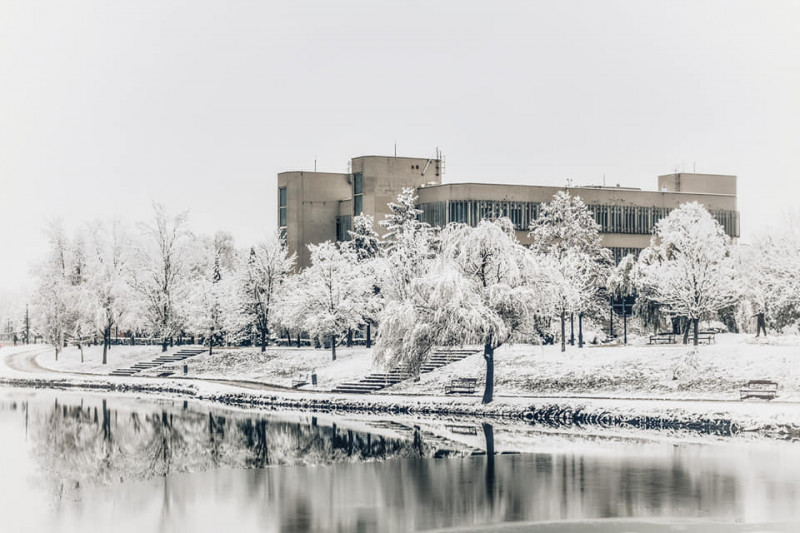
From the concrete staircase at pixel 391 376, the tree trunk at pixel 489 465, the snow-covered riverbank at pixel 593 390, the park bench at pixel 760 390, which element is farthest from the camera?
the concrete staircase at pixel 391 376

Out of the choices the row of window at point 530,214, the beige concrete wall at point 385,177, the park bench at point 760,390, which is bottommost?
the park bench at point 760,390

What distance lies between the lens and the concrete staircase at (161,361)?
297 ft

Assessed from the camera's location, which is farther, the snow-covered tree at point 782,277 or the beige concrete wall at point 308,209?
the beige concrete wall at point 308,209

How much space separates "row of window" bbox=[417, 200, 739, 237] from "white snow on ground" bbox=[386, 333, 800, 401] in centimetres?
4281

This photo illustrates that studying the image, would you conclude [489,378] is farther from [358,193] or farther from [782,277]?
[358,193]

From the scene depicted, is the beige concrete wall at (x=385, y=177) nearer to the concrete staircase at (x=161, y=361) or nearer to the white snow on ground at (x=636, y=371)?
the concrete staircase at (x=161, y=361)

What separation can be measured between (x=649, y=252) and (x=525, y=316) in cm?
3125

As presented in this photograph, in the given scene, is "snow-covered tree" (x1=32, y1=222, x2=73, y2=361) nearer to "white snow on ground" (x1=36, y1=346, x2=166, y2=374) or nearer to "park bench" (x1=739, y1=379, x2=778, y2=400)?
"white snow on ground" (x1=36, y1=346, x2=166, y2=374)

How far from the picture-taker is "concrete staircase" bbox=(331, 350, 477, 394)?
212 feet

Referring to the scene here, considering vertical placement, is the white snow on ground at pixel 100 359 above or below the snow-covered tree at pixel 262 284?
below

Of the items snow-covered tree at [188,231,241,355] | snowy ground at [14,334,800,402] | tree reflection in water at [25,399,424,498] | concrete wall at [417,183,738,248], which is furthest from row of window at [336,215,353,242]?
tree reflection in water at [25,399,424,498]

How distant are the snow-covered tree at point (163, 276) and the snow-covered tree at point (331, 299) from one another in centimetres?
1524

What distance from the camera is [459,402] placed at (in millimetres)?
54969

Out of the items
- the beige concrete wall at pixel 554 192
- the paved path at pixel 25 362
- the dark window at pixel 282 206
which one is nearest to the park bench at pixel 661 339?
the beige concrete wall at pixel 554 192
